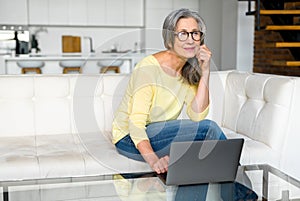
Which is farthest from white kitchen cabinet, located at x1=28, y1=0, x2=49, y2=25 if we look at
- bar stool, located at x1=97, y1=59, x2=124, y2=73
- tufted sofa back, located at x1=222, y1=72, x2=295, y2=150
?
tufted sofa back, located at x1=222, y1=72, x2=295, y2=150

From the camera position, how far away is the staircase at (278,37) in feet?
13.8

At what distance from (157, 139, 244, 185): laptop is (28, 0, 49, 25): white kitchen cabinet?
21.2 feet

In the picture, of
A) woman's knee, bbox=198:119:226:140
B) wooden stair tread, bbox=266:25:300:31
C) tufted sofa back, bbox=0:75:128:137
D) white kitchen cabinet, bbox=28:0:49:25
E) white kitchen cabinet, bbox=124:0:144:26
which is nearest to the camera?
woman's knee, bbox=198:119:226:140

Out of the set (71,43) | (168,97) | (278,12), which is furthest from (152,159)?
(71,43)

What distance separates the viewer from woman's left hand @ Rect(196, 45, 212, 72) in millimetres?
2004

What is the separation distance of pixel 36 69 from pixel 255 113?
4.35 metres

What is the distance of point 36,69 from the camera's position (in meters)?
6.18

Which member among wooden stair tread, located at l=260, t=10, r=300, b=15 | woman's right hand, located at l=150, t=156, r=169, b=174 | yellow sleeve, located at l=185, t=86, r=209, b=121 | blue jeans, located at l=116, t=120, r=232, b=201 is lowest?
woman's right hand, located at l=150, t=156, r=169, b=174

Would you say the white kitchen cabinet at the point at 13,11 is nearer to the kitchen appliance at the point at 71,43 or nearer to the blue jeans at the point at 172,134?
the kitchen appliance at the point at 71,43

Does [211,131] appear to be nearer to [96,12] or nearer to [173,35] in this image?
[173,35]

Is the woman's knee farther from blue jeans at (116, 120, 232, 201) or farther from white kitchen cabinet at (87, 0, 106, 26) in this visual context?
white kitchen cabinet at (87, 0, 106, 26)

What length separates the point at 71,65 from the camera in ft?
20.5

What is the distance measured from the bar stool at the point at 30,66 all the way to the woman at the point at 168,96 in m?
4.25

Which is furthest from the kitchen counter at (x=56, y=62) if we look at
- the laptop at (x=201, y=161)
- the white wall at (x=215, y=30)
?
the laptop at (x=201, y=161)
